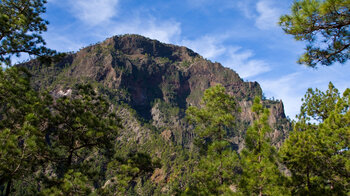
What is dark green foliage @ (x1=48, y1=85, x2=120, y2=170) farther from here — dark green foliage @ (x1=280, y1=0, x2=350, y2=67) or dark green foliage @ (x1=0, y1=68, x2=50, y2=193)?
dark green foliage @ (x1=280, y1=0, x2=350, y2=67)

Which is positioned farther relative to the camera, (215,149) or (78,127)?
(215,149)

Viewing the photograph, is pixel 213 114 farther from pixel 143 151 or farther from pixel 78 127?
pixel 78 127

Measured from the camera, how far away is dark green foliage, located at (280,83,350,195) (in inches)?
523

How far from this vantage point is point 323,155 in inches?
540

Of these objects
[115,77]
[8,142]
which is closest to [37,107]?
[8,142]

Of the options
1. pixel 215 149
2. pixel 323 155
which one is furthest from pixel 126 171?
pixel 323 155

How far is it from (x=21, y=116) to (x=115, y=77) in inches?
7322

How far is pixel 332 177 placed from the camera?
14633 mm

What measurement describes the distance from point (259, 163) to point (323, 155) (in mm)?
5077

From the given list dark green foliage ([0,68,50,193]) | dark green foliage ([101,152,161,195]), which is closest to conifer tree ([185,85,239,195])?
dark green foliage ([101,152,161,195])

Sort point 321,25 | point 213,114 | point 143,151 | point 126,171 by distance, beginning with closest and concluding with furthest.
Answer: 1. point 321,25
2. point 126,171
3. point 143,151
4. point 213,114

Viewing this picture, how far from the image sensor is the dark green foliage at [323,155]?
1329cm

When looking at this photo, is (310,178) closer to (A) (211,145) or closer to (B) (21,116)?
(A) (211,145)

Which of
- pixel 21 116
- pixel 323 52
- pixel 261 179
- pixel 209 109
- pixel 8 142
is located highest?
pixel 323 52
